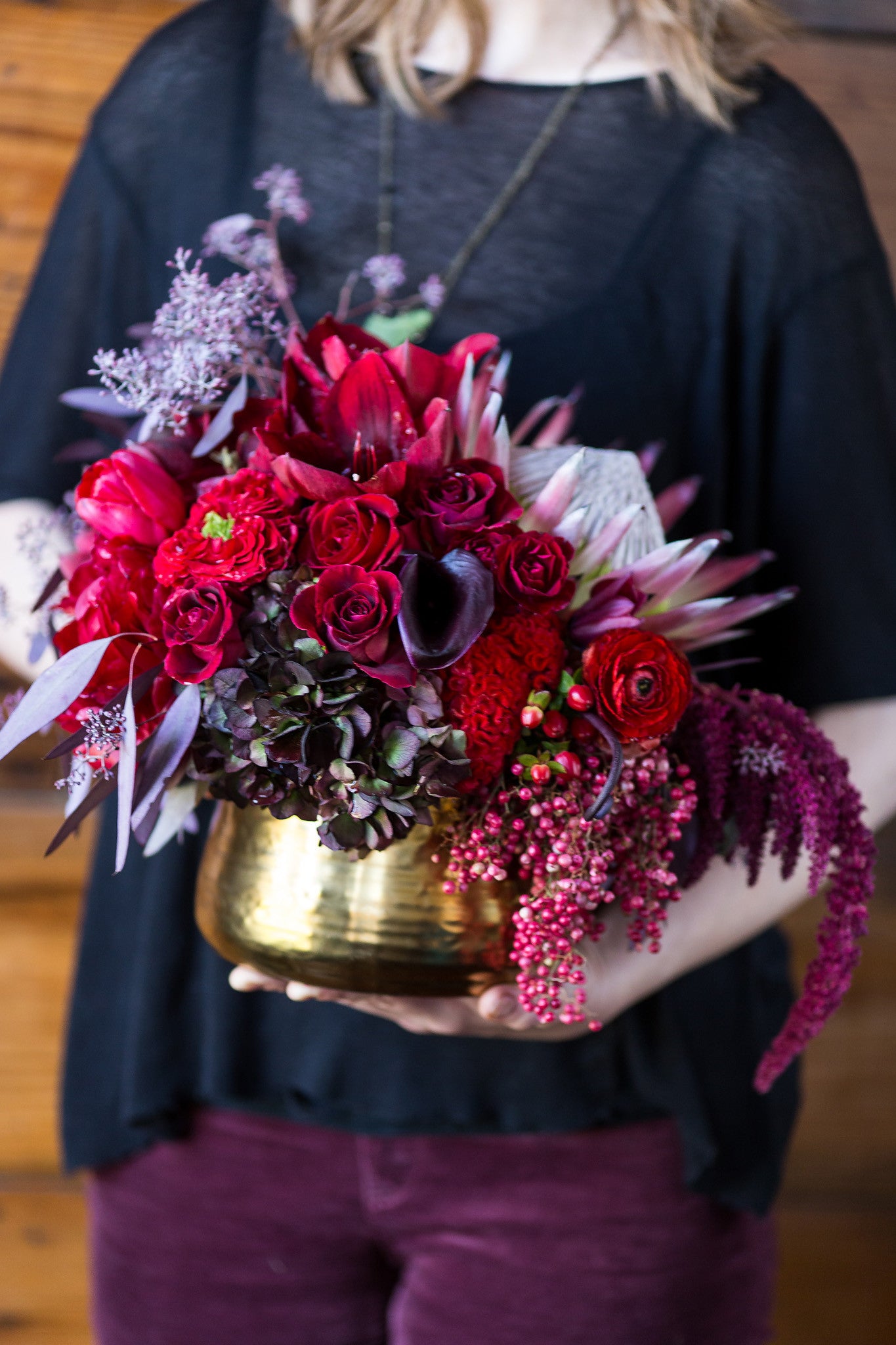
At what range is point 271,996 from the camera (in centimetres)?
76

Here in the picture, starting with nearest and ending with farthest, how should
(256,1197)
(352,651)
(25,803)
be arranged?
(352,651), (256,1197), (25,803)

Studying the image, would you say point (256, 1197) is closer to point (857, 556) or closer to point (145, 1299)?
point (145, 1299)

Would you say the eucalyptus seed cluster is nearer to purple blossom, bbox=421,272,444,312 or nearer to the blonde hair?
purple blossom, bbox=421,272,444,312

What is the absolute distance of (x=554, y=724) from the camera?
0.47 meters

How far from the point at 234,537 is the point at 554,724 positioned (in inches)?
6.0

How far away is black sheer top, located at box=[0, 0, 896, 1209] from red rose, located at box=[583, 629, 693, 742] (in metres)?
0.34

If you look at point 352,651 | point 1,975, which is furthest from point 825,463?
point 1,975

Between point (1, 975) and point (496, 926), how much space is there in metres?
0.78

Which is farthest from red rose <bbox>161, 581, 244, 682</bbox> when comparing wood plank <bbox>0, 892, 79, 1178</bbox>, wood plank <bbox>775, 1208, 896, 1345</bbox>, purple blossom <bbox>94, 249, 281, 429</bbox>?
wood plank <bbox>775, 1208, 896, 1345</bbox>

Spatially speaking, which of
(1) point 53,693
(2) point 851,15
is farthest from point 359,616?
(2) point 851,15

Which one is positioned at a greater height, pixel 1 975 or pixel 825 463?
pixel 825 463

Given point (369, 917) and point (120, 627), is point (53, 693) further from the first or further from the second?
point (369, 917)

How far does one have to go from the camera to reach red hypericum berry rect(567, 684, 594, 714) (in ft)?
1.50

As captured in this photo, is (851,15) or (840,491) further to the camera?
(851,15)
